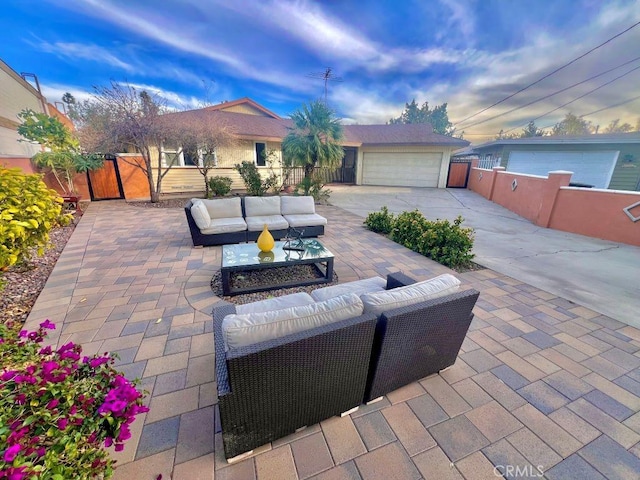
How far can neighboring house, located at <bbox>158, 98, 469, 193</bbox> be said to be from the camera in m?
11.5

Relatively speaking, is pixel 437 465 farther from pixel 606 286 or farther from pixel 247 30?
pixel 247 30

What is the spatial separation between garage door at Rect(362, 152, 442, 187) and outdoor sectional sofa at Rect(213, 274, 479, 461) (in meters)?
14.5

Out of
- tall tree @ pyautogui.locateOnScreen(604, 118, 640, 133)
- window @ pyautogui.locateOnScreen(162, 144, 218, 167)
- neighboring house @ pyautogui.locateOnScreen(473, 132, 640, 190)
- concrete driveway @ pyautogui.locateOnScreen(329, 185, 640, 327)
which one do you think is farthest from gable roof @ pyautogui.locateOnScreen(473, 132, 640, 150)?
tall tree @ pyautogui.locateOnScreen(604, 118, 640, 133)

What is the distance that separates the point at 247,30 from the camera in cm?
737

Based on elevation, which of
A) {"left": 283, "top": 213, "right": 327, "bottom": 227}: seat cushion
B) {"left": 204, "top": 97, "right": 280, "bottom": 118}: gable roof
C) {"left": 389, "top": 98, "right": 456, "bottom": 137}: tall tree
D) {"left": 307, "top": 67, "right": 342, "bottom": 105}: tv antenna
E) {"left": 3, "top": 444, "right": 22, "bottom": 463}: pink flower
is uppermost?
{"left": 389, "top": 98, "right": 456, "bottom": 137}: tall tree

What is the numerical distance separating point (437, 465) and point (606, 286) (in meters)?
4.35

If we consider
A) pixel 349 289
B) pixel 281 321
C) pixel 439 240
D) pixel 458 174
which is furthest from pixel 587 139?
pixel 281 321

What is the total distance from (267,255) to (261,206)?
7.04 feet

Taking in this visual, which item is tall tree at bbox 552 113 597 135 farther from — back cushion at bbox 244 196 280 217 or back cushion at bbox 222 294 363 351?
back cushion at bbox 222 294 363 351

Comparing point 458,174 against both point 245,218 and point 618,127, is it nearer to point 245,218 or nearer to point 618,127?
point 245,218

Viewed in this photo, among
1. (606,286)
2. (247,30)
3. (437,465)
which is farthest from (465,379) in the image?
(247,30)

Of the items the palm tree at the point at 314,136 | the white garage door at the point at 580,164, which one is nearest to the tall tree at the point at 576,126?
the white garage door at the point at 580,164

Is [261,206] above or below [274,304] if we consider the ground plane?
above

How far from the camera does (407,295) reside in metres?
1.75
